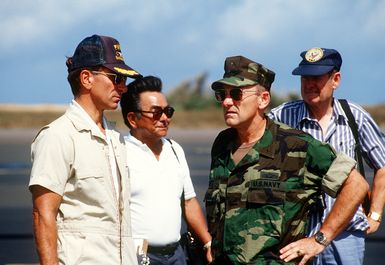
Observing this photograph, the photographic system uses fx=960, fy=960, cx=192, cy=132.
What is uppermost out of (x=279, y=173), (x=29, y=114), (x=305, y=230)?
(x=279, y=173)

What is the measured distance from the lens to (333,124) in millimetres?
5676

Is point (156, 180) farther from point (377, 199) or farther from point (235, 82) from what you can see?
point (377, 199)

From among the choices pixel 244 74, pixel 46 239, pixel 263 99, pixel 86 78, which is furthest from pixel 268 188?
pixel 46 239

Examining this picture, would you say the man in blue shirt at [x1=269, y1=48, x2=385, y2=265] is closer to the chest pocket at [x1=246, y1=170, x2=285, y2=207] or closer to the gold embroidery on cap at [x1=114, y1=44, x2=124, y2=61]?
the chest pocket at [x1=246, y1=170, x2=285, y2=207]

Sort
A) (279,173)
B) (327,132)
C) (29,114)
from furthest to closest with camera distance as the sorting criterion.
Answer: (29,114) < (327,132) < (279,173)

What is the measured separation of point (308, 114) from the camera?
5.72 meters

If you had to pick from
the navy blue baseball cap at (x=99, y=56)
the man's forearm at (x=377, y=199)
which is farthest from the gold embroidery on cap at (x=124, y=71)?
the man's forearm at (x=377, y=199)

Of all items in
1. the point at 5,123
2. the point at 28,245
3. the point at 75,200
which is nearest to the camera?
the point at 75,200

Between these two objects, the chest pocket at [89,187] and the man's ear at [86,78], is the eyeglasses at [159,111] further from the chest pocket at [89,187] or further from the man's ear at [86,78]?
the chest pocket at [89,187]

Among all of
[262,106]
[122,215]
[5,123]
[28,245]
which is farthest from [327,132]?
[5,123]

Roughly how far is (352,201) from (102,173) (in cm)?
127

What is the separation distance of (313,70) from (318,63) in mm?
57

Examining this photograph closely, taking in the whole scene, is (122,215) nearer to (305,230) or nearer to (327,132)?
(305,230)

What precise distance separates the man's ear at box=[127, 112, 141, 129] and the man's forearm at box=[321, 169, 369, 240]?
4.79 feet
